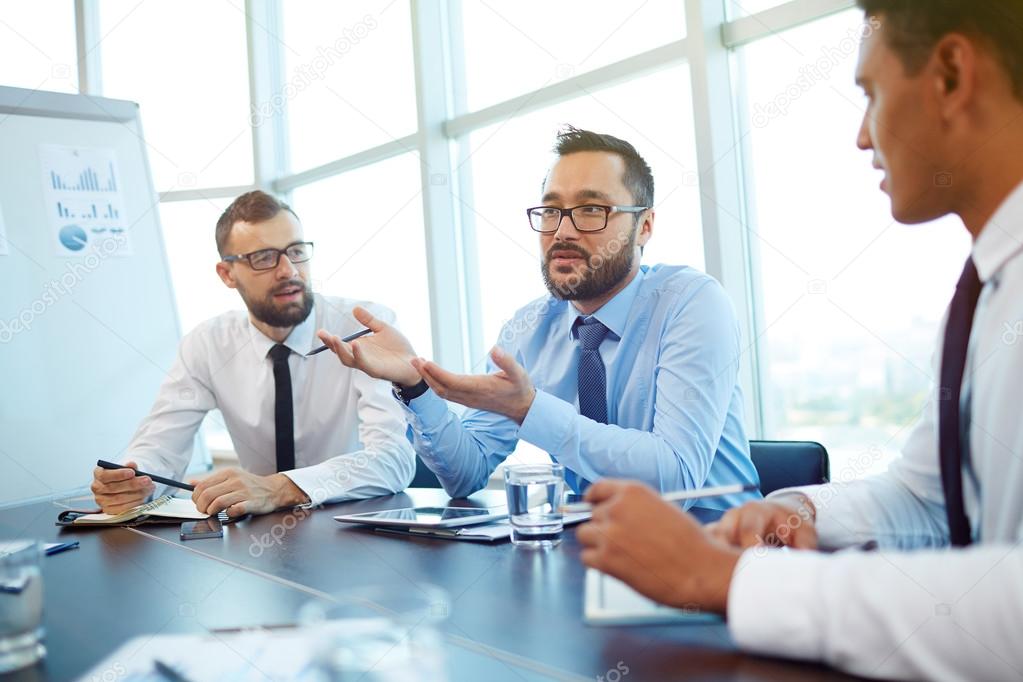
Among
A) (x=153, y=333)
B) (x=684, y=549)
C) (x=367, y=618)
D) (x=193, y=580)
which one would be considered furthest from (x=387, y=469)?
(x=153, y=333)

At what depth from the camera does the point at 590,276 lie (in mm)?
2213

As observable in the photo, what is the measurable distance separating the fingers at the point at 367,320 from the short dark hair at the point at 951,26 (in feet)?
4.26

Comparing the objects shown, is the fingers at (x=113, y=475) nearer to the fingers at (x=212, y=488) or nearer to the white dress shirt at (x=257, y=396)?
the fingers at (x=212, y=488)

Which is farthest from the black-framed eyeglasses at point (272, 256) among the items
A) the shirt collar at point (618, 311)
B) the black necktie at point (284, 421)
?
the shirt collar at point (618, 311)

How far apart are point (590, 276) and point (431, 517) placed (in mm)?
899

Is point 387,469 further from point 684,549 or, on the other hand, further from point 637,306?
point 684,549

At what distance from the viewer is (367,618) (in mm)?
1022

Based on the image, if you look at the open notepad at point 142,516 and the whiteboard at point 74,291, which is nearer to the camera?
Result: the open notepad at point 142,516

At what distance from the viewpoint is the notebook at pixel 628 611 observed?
2.98 feet

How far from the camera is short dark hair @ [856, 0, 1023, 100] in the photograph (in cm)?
99

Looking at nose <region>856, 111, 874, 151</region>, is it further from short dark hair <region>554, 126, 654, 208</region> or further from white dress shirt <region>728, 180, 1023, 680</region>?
short dark hair <region>554, 126, 654, 208</region>

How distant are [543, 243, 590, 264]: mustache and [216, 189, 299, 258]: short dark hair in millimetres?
991

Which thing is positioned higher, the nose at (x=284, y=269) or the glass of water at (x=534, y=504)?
the nose at (x=284, y=269)

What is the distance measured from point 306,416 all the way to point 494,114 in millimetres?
2019
